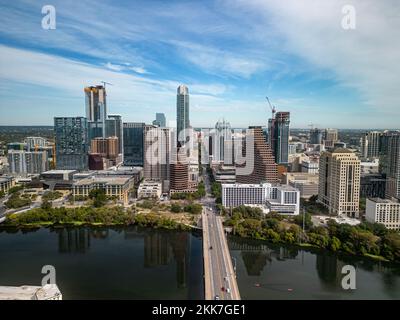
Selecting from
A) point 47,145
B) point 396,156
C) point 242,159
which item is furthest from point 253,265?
point 47,145

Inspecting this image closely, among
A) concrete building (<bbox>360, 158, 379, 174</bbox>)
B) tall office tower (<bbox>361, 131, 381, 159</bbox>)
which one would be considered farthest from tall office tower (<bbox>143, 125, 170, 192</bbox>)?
tall office tower (<bbox>361, 131, 381, 159</bbox>)

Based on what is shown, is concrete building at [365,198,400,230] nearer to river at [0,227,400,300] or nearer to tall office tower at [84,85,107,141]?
river at [0,227,400,300]

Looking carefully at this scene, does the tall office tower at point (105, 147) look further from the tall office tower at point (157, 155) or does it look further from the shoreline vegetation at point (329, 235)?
the shoreline vegetation at point (329, 235)

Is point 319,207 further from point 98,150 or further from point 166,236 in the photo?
point 98,150

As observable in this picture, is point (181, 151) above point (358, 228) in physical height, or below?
above

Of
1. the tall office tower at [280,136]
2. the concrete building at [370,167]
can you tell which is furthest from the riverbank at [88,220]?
the concrete building at [370,167]

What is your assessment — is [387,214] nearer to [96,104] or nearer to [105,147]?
[105,147]

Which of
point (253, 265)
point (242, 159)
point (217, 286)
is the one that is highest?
point (242, 159)

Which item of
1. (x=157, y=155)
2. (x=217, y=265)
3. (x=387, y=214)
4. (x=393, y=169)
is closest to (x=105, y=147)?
(x=157, y=155)
